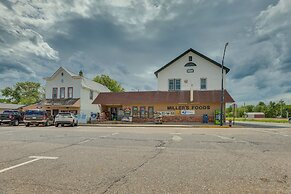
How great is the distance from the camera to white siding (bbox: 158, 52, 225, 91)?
3275 cm

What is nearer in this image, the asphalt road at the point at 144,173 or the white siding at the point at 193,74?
the asphalt road at the point at 144,173

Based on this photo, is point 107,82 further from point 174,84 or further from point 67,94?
point 174,84

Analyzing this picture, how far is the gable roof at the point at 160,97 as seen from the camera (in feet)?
97.3

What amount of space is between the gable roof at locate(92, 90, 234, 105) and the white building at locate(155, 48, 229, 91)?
1858 mm

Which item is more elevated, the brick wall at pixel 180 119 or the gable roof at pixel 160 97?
the gable roof at pixel 160 97

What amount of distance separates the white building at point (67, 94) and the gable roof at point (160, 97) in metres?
3.97

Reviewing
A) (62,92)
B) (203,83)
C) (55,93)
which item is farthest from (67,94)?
(203,83)

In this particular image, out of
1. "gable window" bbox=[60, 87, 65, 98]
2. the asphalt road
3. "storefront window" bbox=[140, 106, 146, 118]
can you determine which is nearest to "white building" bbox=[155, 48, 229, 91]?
"storefront window" bbox=[140, 106, 146, 118]

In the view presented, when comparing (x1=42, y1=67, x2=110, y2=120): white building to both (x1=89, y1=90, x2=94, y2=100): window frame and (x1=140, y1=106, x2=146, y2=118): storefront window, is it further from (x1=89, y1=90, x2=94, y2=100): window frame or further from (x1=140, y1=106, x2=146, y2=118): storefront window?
(x1=140, y1=106, x2=146, y2=118): storefront window

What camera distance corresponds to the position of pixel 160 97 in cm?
3162

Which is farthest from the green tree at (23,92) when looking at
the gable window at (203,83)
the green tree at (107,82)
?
the gable window at (203,83)

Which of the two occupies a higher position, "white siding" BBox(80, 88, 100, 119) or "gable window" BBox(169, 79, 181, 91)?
"gable window" BBox(169, 79, 181, 91)

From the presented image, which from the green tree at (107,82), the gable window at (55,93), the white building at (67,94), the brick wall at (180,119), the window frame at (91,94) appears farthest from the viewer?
the green tree at (107,82)

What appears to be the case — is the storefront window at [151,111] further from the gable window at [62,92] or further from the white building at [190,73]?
the gable window at [62,92]
